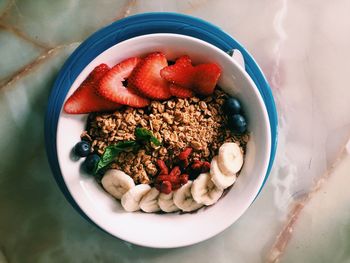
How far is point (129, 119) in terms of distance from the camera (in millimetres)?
1307

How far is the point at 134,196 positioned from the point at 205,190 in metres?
0.18

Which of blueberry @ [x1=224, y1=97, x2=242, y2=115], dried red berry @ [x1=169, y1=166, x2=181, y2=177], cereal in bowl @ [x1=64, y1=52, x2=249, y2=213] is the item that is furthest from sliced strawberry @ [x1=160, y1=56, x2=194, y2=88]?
dried red berry @ [x1=169, y1=166, x2=181, y2=177]

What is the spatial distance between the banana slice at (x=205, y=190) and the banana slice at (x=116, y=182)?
0.16 metres

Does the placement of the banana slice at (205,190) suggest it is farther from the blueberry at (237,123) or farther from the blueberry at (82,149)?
the blueberry at (82,149)

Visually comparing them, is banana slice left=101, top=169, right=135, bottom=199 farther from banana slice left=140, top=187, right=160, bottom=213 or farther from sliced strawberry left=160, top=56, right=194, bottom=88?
sliced strawberry left=160, top=56, right=194, bottom=88

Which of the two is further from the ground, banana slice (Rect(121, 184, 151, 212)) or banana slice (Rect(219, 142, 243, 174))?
banana slice (Rect(219, 142, 243, 174))

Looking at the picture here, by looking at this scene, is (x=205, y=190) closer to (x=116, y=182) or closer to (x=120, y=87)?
(x=116, y=182)

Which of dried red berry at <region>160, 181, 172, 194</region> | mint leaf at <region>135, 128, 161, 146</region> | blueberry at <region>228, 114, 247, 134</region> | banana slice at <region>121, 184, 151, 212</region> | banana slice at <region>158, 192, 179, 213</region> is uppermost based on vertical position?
blueberry at <region>228, 114, 247, 134</region>

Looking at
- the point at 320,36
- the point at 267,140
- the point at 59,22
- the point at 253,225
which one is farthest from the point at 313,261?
the point at 59,22

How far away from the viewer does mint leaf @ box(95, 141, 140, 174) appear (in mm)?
1296

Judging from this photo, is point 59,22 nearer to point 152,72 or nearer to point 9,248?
point 152,72

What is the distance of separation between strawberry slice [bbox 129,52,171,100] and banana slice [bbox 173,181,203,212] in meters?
0.23

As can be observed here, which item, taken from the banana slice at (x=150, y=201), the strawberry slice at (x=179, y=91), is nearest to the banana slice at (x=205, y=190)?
the banana slice at (x=150, y=201)

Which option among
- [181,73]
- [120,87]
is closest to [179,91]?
[181,73]
